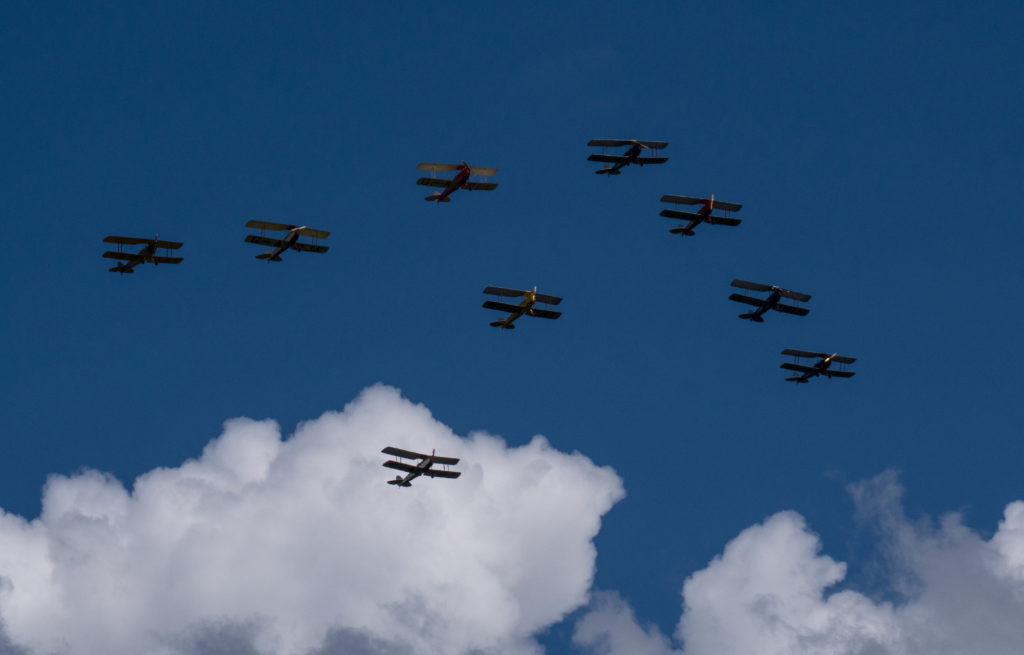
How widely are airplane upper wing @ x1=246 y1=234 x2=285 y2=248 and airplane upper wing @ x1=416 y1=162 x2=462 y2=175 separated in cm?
1767

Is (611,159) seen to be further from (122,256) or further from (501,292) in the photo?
(122,256)

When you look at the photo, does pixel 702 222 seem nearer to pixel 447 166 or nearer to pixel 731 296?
pixel 731 296

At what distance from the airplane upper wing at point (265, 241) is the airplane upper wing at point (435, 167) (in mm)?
17669

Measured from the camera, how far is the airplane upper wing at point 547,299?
188 meters

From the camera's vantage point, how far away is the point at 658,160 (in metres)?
188

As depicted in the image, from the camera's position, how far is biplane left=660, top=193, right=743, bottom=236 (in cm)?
18825

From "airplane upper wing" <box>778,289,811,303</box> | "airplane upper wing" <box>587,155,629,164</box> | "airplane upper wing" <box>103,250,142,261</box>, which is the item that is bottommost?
"airplane upper wing" <box>103,250,142,261</box>

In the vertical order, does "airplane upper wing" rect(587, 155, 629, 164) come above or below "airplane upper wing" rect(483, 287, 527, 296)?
above

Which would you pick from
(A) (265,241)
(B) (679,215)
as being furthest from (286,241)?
(B) (679,215)

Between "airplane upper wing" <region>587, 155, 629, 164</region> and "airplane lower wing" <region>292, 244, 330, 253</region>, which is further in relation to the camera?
"airplane upper wing" <region>587, 155, 629, 164</region>

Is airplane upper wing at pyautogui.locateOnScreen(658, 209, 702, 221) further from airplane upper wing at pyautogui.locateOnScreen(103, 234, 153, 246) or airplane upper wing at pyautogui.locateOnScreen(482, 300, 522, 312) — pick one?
airplane upper wing at pyautogui.locateOnScreen(103, 234, 153, 246)

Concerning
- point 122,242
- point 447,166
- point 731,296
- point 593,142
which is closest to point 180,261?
point 122,242

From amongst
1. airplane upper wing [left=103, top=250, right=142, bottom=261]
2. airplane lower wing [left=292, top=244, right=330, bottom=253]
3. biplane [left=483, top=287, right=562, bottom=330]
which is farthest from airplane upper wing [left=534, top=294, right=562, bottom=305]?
airplane upper wing [left=103, top=250, right=142, bottom=261]

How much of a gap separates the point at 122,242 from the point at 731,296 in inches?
2689
